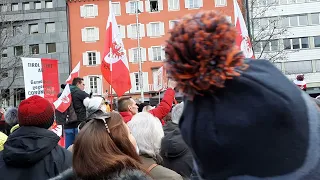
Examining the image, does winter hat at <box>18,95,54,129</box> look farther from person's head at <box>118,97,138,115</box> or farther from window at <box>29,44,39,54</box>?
window at <box>29,44,39,54</box>

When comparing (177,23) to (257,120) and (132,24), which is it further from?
(132,24)

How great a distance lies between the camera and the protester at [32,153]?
10.4 feet

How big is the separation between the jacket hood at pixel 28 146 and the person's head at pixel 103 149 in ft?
2.58

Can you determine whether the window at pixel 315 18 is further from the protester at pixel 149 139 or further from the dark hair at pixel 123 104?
the protester at pixel 149 139

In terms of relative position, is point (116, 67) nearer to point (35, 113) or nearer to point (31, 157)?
point (35, 113)

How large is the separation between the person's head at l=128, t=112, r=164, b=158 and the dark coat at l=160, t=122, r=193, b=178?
1.14 feet

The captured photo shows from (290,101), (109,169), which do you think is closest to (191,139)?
(290,101)

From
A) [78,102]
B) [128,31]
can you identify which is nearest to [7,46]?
[128,31]

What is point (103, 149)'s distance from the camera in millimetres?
2469

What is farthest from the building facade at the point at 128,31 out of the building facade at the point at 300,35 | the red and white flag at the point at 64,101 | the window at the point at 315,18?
the red and white flag at the point at 64,101

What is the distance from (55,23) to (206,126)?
4400 cm

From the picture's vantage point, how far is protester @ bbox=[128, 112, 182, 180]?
3.05 meters

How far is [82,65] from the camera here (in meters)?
43.0

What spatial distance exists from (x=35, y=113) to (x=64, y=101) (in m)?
4.13
